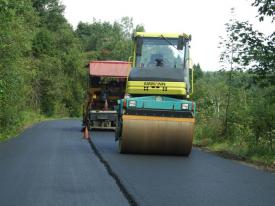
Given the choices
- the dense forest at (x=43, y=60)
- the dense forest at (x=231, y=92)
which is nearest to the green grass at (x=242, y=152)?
the dense forest at (x=231, y=92)

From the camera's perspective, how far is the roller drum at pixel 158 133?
14.7 meters

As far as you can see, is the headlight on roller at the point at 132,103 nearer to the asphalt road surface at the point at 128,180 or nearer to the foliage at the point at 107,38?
the asphalt road surface at the point at 128,180

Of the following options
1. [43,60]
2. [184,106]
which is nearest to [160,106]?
[184,106]

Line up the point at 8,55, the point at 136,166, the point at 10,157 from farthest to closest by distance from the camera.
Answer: the point at 8,55
the point at 10,157
the point at 136,166

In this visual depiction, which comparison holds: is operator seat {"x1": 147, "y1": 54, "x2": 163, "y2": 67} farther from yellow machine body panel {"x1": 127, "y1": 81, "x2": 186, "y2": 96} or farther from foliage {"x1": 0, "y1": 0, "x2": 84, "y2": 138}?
foliage {"x1": 0, "y1": 0, "x2": 84, "y2": 138}

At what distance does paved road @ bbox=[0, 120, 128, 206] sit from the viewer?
8156mm

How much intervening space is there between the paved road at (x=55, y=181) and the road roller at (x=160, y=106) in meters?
1.29

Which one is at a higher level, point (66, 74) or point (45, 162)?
point (66, 74)

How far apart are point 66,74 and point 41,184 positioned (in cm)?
6422

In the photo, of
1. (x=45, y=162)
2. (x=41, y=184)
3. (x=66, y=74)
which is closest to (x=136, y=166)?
(x=45, y=162)

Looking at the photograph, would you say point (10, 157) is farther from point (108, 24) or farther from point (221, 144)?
point (108, 24)

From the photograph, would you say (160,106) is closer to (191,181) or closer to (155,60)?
(155,60)

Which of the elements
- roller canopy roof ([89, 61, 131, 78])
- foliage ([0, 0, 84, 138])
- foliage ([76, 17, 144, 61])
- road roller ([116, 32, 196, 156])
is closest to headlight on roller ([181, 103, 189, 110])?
road roller ([116, 32, 196, 156])

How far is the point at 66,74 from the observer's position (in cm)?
7331
